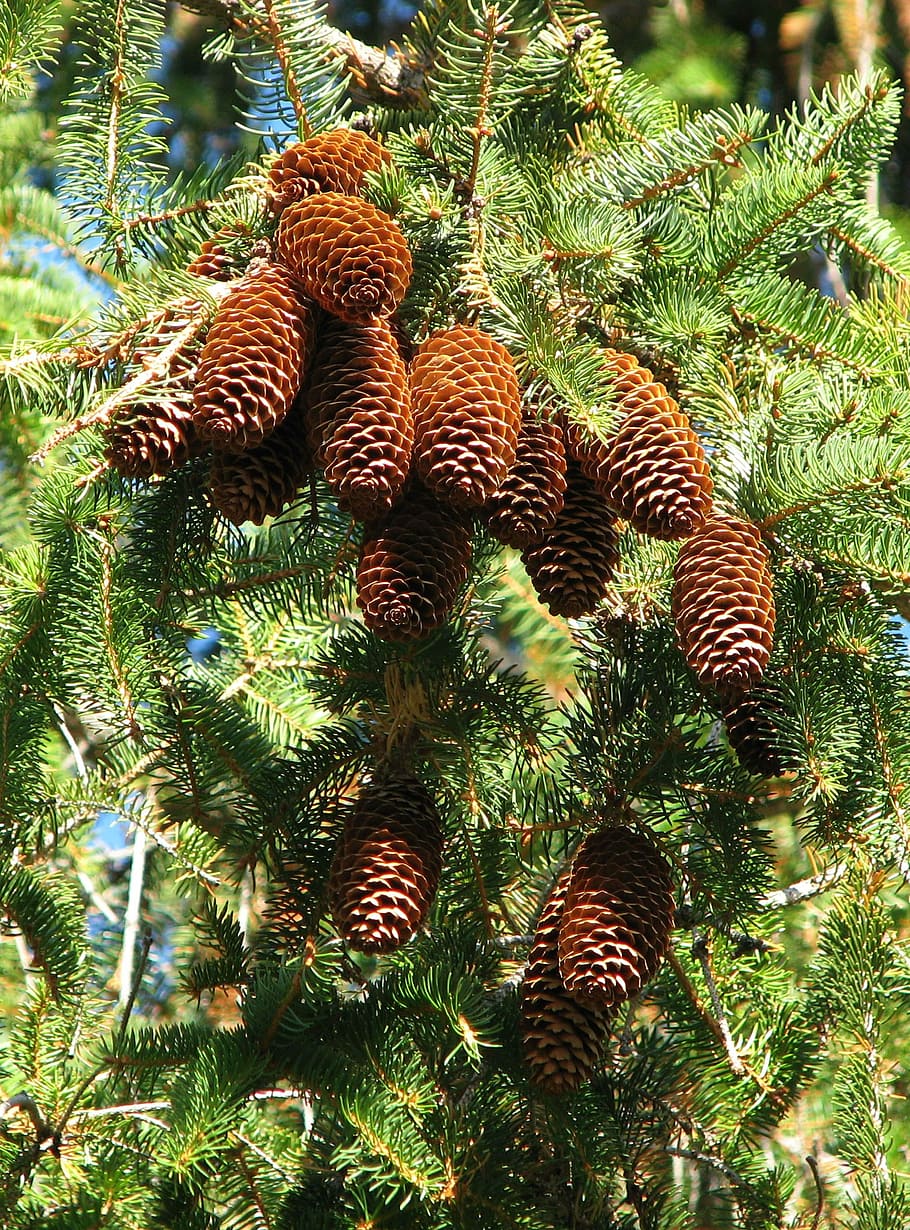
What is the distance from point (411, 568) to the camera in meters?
1.09

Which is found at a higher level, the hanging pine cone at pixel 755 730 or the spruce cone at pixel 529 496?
the spruce cone at pixel 529 496

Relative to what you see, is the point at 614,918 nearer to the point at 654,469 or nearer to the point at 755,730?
the point at 755,730

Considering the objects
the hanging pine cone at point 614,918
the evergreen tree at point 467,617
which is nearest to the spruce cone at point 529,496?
the evergreen tree at point 467,617

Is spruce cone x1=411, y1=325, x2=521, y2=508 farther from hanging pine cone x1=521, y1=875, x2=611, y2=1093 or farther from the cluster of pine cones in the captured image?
hanging pine cone x1=521, y1=875, x2=611, y2=1093

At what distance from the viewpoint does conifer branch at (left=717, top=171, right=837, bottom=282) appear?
134 cm

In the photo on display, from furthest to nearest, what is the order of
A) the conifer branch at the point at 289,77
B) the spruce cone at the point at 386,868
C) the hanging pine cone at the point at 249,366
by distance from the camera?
1. the conifer branch at the point at 289,77
2. the spruce cone at the point at 386,868
3. the hanging pine cone at the point at 249,366

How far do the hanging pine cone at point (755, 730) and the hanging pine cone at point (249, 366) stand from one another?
0.53 metres

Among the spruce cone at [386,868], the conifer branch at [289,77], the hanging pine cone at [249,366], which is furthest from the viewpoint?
the conifer branch at [289,77]

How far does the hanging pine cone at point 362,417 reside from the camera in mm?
1050

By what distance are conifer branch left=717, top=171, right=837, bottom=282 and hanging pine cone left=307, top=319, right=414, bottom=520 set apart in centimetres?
47

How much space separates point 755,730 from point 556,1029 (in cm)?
35

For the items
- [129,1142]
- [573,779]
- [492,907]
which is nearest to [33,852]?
[129,1142]

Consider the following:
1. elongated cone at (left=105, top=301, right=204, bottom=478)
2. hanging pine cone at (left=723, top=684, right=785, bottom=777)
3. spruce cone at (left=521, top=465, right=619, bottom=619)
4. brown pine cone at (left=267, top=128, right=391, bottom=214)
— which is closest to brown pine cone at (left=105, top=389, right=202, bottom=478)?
elongated cone at (left=105, top=301, right=204, bottom=478)

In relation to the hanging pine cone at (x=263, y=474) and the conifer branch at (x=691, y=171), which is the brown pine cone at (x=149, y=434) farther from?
the conifer branch at (x=691, y=171)
